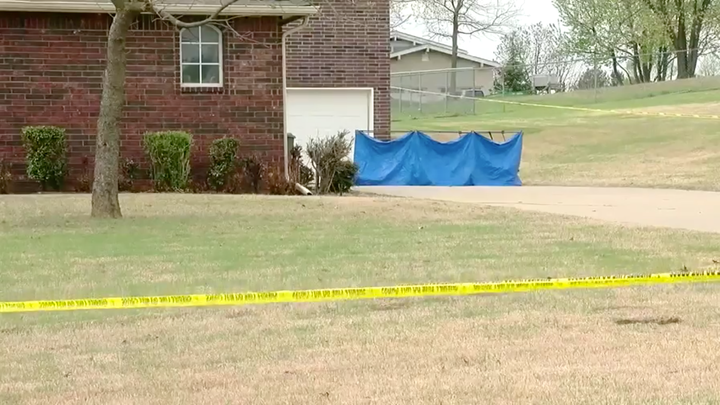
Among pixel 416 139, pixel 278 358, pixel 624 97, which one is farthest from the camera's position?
pixel 624 97

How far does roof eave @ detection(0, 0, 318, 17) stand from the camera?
68.3ft

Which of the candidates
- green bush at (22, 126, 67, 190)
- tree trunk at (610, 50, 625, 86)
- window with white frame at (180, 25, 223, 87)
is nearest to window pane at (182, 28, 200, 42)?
window with white frame at (180, 25, 223, 87)

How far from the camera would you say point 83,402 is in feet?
18.5

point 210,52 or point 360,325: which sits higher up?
point 210,52

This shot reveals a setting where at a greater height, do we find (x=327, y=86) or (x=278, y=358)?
(x=327, y=86)

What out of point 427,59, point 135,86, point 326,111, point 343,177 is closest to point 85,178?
point 135,86

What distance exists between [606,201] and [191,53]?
27.9 ft

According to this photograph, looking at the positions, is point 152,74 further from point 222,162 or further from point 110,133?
point 110,133

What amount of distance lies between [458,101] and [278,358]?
4868cm

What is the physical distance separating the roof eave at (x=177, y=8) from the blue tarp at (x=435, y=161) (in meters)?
5.69

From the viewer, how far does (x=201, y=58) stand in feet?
72.7

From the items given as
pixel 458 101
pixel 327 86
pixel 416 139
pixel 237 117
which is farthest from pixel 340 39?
pixel 458 101

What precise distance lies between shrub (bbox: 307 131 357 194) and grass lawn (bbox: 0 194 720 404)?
7.76 m

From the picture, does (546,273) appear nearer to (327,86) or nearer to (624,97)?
(327,86)
